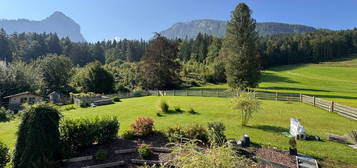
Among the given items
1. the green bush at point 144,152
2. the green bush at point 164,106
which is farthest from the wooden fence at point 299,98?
the green bush at point 144,152

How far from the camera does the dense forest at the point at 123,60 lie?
3717 centimetres

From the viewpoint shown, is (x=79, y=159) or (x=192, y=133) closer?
(x=79, y=159)

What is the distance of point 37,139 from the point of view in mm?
5836

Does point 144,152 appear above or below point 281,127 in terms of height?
above

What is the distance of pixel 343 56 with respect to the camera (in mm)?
83000

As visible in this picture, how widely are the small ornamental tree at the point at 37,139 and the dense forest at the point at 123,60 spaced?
3007 centimetres

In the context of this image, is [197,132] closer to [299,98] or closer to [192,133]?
[192,133]

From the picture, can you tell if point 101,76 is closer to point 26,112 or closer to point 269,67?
point 26,112

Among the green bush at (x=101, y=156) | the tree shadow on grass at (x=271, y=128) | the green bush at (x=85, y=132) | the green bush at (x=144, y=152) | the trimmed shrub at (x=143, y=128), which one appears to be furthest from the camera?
the tree shadow on grass at (x=271, y=128)

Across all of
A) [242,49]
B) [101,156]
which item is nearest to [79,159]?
[101,156]

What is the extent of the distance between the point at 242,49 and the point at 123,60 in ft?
218

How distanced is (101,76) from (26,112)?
3231cm

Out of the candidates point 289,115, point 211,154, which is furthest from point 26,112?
point 289,115

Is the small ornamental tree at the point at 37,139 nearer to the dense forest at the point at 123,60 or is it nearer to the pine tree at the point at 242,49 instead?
the pine tree at the point at 242,49
